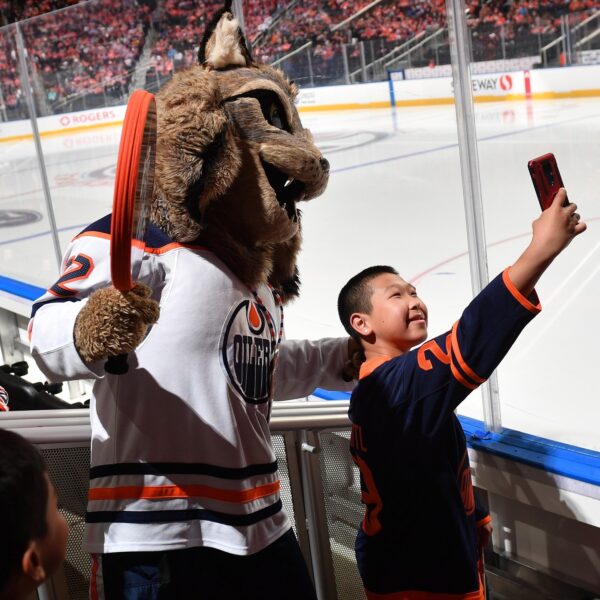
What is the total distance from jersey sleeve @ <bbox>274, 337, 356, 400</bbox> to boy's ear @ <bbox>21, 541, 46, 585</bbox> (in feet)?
2.26

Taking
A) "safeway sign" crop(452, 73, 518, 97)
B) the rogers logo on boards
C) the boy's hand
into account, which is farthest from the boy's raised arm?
the rogers logo on boards

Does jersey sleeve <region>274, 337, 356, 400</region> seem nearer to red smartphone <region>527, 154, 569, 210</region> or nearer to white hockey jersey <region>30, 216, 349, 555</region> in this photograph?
white hockey jersey <region>30, 216, 349, 555</region>

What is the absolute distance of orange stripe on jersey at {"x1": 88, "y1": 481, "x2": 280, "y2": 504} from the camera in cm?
114

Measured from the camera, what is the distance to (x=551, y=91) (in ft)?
12.6

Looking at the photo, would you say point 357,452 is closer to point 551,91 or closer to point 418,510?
point 418,510

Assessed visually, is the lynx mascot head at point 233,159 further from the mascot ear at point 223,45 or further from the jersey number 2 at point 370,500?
the jersey number 2 at point 370,500

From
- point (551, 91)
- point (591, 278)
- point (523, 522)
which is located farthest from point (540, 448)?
point (551, 91)

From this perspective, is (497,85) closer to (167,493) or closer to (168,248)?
(168,248)

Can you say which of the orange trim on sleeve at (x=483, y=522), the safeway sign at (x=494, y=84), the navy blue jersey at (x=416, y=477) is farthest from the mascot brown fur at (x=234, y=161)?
the safeway sign at (x=494, y=84)

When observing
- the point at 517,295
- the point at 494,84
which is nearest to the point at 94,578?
the point at 517,295

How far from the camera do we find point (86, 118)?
449 centimetres

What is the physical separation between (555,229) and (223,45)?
61 cm

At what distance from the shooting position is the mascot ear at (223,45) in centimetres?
134

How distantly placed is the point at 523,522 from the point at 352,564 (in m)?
0.47
